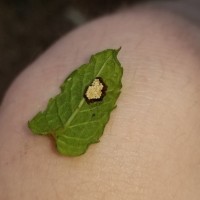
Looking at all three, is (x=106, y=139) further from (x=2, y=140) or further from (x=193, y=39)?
(x=193, y=39)

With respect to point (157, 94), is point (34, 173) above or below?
below

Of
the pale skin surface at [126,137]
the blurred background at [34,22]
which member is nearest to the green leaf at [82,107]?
the pale skin surface at [126,137]

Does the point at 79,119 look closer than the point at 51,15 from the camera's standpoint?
Yes

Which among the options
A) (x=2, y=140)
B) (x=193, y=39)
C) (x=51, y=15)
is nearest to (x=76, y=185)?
(x=2, y=140)

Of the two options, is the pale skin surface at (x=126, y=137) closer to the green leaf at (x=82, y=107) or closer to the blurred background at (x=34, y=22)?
the green leaf at (x=82, y=107)

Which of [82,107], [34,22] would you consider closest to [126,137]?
[82,107]

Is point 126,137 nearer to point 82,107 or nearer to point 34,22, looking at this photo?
point 82,107
